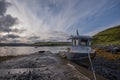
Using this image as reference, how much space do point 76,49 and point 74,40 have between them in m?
2.45

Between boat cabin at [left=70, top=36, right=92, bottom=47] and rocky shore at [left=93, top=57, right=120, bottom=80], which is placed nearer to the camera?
rocky shore at [left=93, top=57, right=120, bottom=80]

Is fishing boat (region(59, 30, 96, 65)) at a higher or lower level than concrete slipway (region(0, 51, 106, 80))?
higher

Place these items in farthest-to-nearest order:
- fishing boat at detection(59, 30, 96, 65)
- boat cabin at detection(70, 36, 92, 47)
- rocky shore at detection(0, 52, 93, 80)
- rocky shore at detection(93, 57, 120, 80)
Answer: boat cabin at detection(70, 36, 92, 47) < fishing boat at detection(59, 30, 96, 65) < rocky shore at detection(93, 57, 120, 80) < rocky shore at detection(0, 52, 93, 80)

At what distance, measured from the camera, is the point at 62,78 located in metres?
13.9

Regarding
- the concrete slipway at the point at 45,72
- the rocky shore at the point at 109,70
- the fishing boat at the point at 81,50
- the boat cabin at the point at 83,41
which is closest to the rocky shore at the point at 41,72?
the concrete slipway at the point at 45,72

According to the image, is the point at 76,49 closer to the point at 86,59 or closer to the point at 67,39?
the point at 86,59

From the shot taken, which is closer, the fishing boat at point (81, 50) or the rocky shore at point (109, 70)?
the rocky shore at point (109, 70)

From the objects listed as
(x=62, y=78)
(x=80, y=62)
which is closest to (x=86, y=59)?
(x=80, y=62)

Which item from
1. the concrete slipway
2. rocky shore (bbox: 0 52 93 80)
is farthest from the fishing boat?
rocky shore (bbox: 0 52 93 80)

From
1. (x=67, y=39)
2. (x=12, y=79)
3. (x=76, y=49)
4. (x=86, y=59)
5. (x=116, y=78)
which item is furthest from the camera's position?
(x=67, y=39)

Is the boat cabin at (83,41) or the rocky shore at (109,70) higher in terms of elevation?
the boat cabin at (83,41)

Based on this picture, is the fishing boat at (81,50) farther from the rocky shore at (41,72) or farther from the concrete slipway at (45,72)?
the rocky shore at (41,72)

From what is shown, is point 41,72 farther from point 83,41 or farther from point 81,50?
point 83,41

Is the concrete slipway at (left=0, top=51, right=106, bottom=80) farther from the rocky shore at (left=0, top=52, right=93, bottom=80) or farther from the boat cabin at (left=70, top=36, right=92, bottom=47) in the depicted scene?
the boat cabin at (left=70, top=36, right=92, bottom=47)
